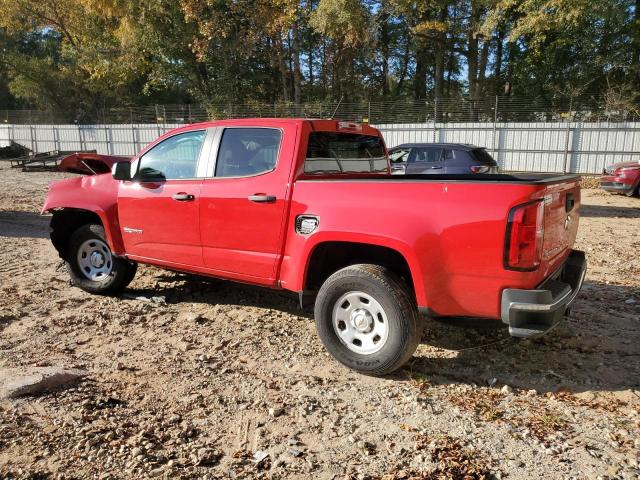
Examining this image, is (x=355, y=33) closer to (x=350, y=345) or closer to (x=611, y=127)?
(x=611, y=127)

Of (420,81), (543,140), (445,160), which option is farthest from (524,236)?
(420,81)

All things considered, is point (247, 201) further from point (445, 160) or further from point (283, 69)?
point (283, 69)

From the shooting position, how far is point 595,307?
5383mm

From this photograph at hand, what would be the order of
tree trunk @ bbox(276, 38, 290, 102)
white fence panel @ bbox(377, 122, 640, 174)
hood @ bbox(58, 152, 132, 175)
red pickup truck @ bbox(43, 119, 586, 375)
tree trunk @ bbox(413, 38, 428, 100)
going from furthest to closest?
tree trunk @ bbox(413, 38, 428, 100) < tree trunk @ bbox(276, 38, 290, 102) < white fence panel @ bbox(377, 122, 640, 174) < hood @ bbox(58, 152, 132, 175) < red pickup truck @ bbox(43, 119, 586, 375)

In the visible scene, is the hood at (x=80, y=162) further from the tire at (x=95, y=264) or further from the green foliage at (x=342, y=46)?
the green foliage at (x=342, y=46)

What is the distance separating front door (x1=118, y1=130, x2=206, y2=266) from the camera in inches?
188

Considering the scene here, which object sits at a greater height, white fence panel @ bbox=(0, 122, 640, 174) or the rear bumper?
white fence panel @ bbox=(0, 122, 640, 174)

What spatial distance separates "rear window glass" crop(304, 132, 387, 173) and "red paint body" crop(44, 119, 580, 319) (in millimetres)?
99

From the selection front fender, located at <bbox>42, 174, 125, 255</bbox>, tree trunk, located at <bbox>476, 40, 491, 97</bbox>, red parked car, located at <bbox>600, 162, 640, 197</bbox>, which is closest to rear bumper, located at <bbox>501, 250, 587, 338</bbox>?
front fender, located at <bbox>42, 174, 125, 255</bbox>

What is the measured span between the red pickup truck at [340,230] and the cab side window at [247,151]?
0.01 m

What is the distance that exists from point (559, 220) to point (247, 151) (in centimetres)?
254

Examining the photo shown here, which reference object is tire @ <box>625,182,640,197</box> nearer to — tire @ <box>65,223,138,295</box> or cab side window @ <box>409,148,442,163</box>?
cab side window @ <box>409,148,442,163</box>

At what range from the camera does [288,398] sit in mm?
3607

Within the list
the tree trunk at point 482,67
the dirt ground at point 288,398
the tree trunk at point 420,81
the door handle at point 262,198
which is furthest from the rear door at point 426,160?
the tree trunk at point 420,81
